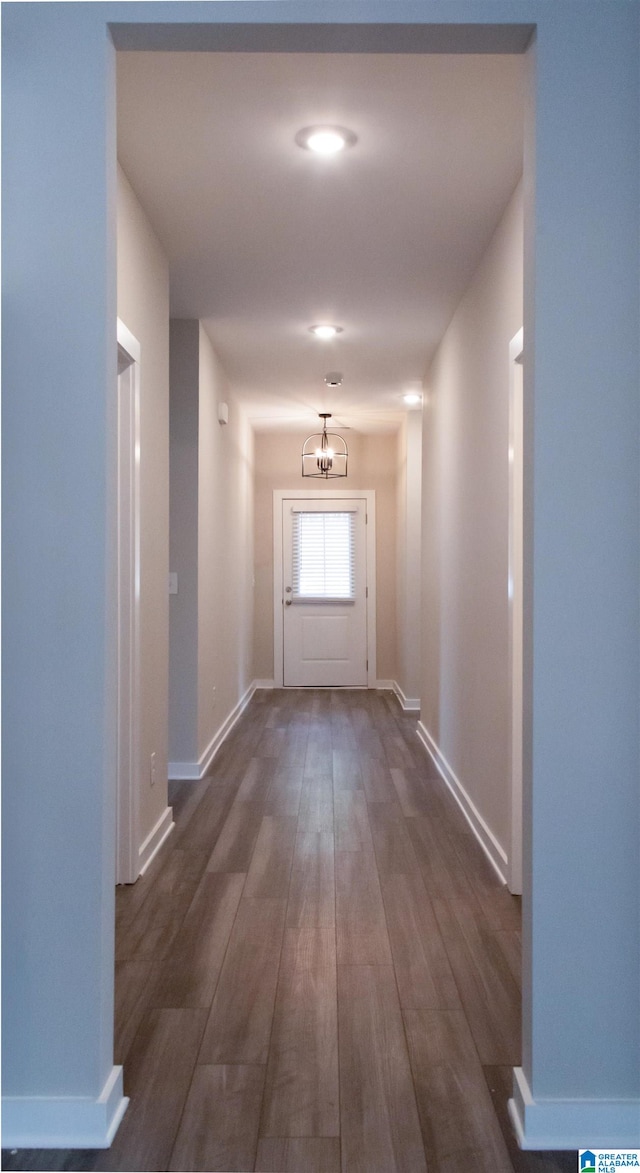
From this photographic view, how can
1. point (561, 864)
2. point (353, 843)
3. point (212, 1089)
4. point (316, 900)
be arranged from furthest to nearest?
point (353, 843) < point (316, 900) < point (212, 1089) < point (561, 864)

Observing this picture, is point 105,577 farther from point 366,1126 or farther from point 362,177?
point 362,177

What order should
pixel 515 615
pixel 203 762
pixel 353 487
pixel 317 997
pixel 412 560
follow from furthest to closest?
1. pixel 353 487
2. pixel 412 560
3. pixel 203 762
4. pixel 515 615
5. pixel 317 997

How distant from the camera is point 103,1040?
71.2 inches

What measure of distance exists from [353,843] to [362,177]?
264 cm

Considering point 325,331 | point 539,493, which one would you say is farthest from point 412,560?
point 539,493

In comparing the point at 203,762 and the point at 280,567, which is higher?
the point at 280,567

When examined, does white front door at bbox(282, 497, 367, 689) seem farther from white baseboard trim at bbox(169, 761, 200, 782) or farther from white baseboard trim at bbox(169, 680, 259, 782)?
white baseboard trim at bbox(169, 761, 200, 782)

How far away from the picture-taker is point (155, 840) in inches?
146

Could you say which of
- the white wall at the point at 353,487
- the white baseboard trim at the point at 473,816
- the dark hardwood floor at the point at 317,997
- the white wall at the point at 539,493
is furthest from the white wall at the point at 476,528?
the white wall at the point at 353,487

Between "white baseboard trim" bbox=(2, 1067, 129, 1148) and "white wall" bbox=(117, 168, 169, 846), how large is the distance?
1.64m

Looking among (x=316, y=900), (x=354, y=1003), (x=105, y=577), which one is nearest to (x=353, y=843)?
(x=316, y=900)

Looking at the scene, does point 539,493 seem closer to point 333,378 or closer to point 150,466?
point 150,466

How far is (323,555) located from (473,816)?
5060 millimetres

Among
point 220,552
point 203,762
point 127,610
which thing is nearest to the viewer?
point 127,610
